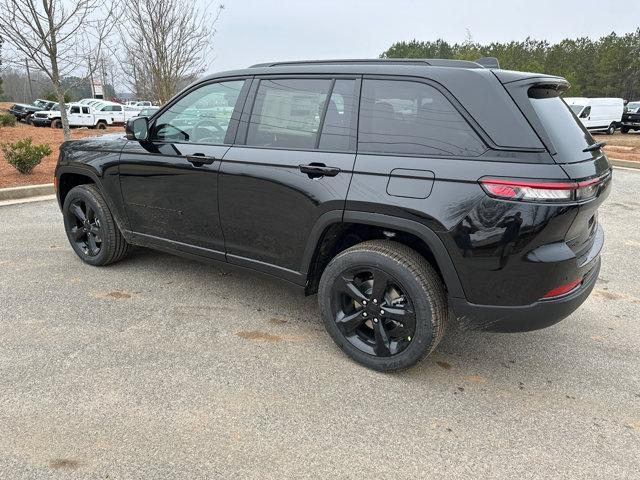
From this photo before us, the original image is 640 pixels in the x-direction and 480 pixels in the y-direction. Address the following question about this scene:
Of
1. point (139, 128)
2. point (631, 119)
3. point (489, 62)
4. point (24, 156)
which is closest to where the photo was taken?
point (489, 62)

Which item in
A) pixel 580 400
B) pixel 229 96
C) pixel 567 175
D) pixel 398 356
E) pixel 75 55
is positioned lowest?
pixel 580 400

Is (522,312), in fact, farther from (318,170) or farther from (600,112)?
(600,112)


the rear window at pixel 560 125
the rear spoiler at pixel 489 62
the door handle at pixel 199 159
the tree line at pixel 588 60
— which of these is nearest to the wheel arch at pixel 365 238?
the rear window at pixel 560 125

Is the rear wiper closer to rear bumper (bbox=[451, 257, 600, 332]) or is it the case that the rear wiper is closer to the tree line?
rear bumper (bbox=[451, 257, 600, 332])

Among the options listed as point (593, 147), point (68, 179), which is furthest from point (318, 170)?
point (68, 179)

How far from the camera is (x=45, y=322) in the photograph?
3387mm

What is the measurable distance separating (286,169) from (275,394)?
135 cm

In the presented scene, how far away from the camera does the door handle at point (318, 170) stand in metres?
2.82

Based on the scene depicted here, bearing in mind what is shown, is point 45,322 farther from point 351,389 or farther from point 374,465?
point 374,465

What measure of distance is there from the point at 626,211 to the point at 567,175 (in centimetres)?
603

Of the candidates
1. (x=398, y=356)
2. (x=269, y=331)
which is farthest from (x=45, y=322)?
(x=398, y=356)

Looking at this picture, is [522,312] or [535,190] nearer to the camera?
[535,190]

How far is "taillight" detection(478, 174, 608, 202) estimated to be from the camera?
2.28 metres

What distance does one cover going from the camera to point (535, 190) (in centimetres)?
229
